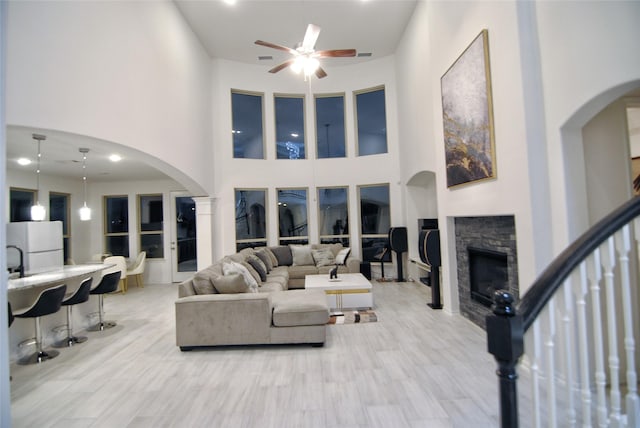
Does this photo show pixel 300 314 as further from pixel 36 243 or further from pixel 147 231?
pixel 147 231

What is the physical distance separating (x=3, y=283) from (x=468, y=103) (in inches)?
180

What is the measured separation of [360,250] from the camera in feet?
26.0

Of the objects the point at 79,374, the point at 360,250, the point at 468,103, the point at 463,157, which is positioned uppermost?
Result: the point at 468,103

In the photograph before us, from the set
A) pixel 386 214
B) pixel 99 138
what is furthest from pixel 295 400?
pixel 386 214

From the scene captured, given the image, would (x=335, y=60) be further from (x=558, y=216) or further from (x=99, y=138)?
(x=558, y=216)

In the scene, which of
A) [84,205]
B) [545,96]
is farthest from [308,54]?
[84,205]

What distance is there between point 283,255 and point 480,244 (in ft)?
14.6

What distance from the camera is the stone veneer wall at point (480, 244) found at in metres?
3.26

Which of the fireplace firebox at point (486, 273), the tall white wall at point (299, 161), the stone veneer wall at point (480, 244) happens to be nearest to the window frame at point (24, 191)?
the tall white wall at point (299, 161)

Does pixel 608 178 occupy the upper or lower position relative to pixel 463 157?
lower

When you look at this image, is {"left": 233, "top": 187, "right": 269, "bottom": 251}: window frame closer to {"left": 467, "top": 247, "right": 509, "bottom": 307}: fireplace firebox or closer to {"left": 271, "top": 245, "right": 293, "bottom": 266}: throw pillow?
{"left": 271, "top": 245, "right": 293, "bottom": 266}: throw pillow

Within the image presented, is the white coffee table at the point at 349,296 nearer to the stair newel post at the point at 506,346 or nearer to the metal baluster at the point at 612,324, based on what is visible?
the metal baluster at the point at 612,324

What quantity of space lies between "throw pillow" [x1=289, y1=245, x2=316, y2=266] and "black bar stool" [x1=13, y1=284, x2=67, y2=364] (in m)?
4.26

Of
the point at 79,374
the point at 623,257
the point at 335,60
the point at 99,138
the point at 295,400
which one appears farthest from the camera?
the point at 335,60
